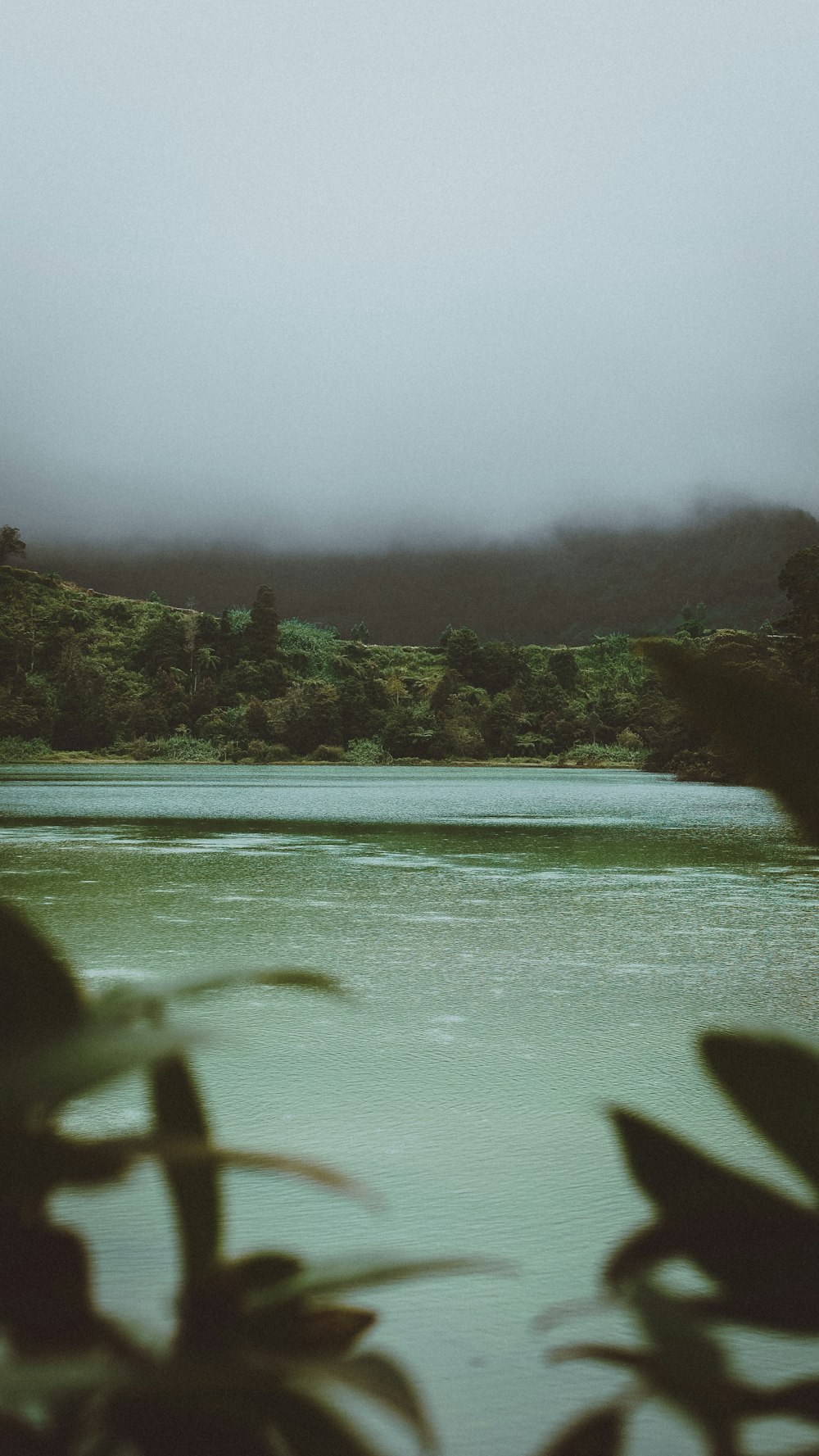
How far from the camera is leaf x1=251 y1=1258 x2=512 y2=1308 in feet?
1.06

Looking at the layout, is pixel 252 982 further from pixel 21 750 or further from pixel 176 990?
pixel 21 750

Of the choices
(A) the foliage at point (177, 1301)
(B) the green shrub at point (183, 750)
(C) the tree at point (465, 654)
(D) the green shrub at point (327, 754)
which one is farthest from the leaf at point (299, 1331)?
(C) the tree at point (465, 654)

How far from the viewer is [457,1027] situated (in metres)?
4.20

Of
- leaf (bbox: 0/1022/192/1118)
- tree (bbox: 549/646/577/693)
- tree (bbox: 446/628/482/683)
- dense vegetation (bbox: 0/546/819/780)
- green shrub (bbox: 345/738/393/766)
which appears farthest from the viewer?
tree (bbox: 446/628/482/683)

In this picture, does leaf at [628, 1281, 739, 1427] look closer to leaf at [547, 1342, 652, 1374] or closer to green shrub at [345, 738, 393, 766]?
leaf at [547, 1342, 652, 1374]

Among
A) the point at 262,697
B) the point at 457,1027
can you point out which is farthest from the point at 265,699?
the point at 457,1027

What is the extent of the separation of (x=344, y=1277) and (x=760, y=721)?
0.20 metres

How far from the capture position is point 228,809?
17016 mm

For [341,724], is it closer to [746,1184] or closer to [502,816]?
[502,816]

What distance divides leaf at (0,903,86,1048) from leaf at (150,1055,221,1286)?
3cm

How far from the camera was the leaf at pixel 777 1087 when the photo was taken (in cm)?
34

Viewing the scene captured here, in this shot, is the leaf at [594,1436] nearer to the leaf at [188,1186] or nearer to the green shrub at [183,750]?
the leaf at [188,1186]

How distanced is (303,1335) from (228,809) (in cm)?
1692

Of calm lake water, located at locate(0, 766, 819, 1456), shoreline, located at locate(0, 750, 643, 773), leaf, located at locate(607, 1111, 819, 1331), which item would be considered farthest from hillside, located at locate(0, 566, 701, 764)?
leaf, located at locate(607, 1111, 819, 1331)
